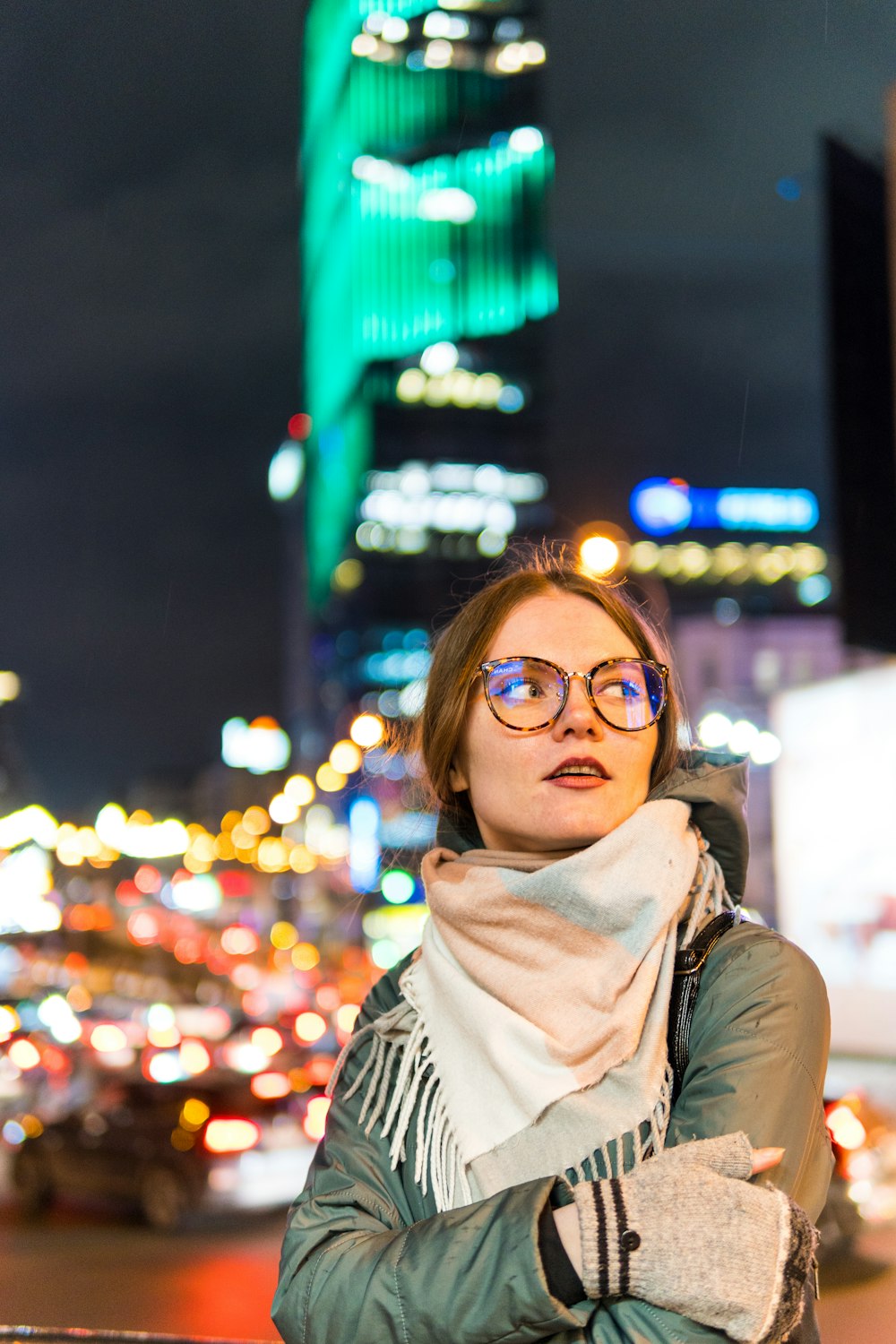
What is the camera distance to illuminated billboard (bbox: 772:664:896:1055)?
15875 mm

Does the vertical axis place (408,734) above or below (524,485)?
below

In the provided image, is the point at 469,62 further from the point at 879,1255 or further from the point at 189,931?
the point at 879,1255

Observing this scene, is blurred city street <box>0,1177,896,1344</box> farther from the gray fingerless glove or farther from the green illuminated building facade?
the green illuminated building facade

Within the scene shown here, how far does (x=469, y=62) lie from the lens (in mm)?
106500

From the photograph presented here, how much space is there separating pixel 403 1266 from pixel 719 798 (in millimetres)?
834

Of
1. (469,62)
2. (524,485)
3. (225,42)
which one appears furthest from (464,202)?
(225,42)

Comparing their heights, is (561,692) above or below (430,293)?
below

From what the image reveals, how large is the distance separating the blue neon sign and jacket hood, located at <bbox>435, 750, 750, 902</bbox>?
6554cm

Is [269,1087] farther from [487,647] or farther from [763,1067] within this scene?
[763,1067]

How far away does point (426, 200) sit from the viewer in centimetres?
11075

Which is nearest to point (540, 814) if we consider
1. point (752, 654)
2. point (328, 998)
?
point (328, 998)

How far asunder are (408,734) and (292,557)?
16817 cm

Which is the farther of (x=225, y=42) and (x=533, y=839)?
(x=225, y=42)

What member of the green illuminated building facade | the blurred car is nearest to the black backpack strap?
the blurred car
